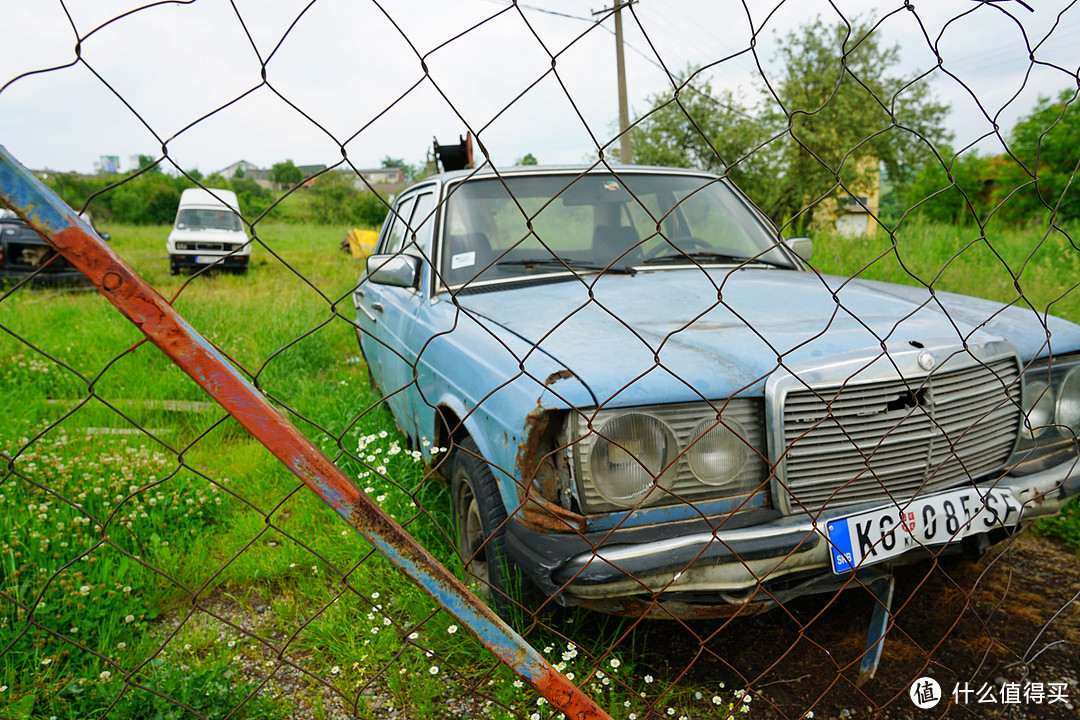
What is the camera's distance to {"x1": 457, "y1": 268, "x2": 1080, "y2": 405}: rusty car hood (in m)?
1.66

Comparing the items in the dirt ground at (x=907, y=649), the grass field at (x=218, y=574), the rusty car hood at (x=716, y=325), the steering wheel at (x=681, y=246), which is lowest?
the dirt ground at (x=907, y=649)

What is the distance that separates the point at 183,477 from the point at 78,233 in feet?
8.45

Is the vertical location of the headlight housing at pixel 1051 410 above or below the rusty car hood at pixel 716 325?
below

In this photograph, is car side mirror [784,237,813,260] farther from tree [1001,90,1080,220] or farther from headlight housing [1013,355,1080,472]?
tree [1001,90,1080,220]

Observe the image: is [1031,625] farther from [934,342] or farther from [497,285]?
[497,285]

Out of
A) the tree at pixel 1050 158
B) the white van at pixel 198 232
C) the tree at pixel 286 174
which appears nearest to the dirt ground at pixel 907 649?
the tree at pixel 286 174

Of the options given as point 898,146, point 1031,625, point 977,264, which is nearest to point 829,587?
point 1031,625

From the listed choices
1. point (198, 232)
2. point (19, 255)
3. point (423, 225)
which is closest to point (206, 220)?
point (198, 232)

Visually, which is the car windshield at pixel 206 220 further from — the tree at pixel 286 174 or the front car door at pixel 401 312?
the tree at pixel 286 174

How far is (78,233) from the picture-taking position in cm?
89

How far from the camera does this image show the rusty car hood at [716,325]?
1.66 m

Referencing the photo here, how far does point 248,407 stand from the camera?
98cm

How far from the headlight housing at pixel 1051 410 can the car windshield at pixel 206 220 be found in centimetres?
1300

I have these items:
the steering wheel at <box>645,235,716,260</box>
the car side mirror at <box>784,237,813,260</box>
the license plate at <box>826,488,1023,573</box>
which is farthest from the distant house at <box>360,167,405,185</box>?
the car side mirror at <box>784,237,813,260</box>
